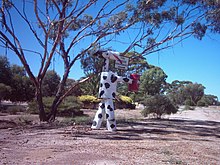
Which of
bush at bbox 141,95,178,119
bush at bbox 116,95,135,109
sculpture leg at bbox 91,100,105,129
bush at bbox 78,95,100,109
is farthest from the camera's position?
bush at bbox 116,95,135,109

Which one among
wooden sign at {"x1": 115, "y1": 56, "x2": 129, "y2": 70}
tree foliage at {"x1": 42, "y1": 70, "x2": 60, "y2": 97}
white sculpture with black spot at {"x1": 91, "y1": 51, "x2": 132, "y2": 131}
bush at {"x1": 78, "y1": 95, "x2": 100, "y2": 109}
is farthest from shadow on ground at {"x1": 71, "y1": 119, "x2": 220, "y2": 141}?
tree foliage at {"x1": 42, "y1": 70, "x2": 60, "y2": 97}

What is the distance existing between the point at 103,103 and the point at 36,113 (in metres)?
9.96

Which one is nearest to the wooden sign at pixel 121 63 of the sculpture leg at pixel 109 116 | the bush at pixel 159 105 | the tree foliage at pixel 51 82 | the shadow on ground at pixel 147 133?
the sculpture leg at pixel 109 116

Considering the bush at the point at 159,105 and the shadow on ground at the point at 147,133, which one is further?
the bush at the point at 159,105

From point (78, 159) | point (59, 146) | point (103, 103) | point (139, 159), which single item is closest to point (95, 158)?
point (78, 159)

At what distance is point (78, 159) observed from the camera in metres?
5.03

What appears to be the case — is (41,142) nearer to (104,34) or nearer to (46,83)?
(104,34)

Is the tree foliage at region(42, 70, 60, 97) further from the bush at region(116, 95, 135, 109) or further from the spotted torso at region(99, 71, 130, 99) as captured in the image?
the spotted torso at region(99, 71, 130, 99)

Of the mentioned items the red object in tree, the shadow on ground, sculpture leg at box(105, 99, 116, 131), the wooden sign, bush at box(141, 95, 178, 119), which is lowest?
the shadow on ground

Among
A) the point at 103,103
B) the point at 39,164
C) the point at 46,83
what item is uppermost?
the point at 46,83

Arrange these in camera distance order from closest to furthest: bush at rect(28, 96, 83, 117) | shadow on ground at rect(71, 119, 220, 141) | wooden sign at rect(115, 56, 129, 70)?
shadow on ground at rect(71, 119, 220, 141)
wooden sign at rect(115, 56, 129, 70)
bush at rect(28, 96, 83, 117)

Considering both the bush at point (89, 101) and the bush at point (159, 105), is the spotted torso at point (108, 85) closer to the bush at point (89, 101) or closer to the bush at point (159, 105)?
the bush at point (159, 105)

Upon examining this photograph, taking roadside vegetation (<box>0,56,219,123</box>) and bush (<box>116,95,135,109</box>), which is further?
bush (<box>116,95,135,109</box>)

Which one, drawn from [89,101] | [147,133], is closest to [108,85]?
[147,133]
